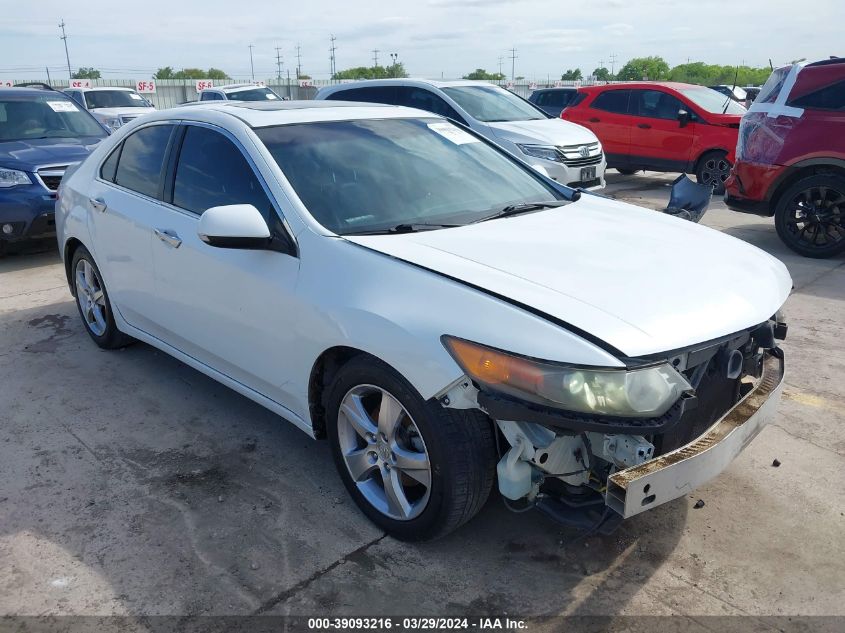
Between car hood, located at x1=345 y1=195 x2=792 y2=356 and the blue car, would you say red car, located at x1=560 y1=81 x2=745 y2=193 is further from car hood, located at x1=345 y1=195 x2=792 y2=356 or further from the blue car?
car hood, located at x1=345 y1=195 x2=792 y2=356

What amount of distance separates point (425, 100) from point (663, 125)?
177 inches

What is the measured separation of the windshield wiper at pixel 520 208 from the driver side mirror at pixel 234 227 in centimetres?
97

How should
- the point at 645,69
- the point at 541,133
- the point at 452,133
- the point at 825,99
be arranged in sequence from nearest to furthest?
the point at 452,133 → the point at 825,99 → the point at 541,133 → the point at 645,69

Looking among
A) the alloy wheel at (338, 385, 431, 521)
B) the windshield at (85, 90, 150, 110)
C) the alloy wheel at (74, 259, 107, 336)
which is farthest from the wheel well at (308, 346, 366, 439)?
the windshield at (85, 90, 150, 110)

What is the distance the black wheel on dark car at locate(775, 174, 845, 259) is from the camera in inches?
287

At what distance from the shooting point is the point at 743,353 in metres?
2.84

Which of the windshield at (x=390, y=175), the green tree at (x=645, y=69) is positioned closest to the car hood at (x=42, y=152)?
the windshield at (x=390, y=175)

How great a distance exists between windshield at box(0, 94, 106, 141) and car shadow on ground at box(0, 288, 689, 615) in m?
5.56

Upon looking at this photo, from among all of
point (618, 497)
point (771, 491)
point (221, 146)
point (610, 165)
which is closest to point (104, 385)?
point (221, 146)

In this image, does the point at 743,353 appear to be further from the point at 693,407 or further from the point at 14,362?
the point at 14,362

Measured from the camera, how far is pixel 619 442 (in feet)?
7.92

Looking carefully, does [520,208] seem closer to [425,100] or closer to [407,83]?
[425,100]

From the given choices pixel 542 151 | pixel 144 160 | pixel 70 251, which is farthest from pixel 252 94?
pixel 144 160

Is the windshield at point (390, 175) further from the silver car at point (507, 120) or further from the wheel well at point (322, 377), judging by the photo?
the silver car at point (507, 120)
